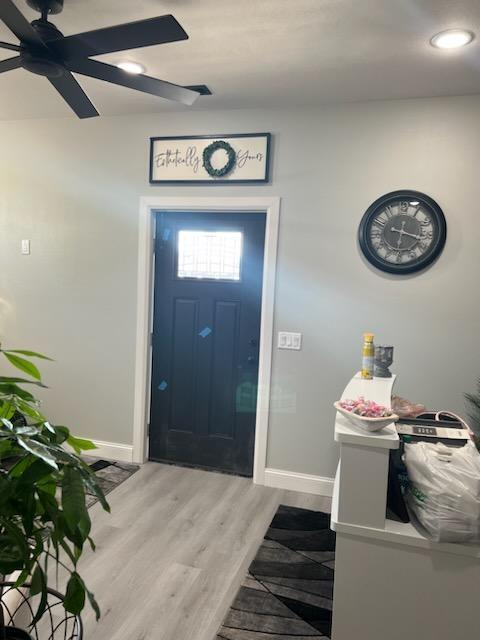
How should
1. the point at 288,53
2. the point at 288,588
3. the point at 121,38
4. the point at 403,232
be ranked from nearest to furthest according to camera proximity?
the point at 121,38 < the point at 288,588 < the point at 288,53 < the point at 403,232

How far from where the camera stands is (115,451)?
142 inches

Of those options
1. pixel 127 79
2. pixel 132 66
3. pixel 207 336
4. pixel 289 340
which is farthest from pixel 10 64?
pixel 289 340

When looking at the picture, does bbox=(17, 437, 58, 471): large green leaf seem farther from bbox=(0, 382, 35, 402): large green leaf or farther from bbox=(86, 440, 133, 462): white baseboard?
bbox=(86, 440, 133, 462): white baseboard

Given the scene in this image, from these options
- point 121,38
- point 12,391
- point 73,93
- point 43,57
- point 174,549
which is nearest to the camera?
point 12,391

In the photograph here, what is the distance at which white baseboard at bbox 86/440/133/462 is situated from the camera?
11.8 feet

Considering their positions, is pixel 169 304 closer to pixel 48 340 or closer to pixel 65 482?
pixel 48 340

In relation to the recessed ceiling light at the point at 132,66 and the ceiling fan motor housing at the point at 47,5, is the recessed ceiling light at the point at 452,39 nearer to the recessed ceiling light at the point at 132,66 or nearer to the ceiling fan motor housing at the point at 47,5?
the recessed ceiling light at the point at 132,66

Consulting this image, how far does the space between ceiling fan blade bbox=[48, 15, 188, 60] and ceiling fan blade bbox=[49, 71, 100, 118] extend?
0.16 meters

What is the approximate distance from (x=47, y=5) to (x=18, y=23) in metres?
0.47

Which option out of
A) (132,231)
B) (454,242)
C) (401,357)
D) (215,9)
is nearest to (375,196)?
(454,242)

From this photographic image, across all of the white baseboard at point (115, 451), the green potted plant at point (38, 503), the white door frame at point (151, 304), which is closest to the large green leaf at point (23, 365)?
the green potted plant at point (38, 503)

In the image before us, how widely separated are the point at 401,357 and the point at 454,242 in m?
0.78

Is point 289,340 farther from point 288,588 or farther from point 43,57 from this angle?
point 43,57

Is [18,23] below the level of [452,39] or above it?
below
